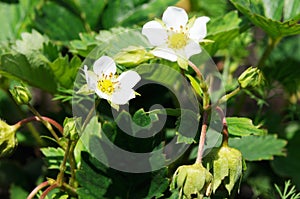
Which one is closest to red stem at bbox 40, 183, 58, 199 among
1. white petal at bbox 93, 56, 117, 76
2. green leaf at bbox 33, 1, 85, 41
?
white petal at bbox 93, 56, 117, 76

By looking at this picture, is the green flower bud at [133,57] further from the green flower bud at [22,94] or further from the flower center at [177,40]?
the green flower bud at [22,94]

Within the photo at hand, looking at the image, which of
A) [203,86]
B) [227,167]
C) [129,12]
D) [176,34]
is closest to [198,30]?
[176,34]

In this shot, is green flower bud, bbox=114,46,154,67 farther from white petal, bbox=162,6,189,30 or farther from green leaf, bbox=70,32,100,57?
green leaf, bbox=70,32,100,57

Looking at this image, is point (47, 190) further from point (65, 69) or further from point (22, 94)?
point (65, 69)

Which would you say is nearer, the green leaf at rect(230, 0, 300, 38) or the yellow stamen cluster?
the yellow stamen cluster

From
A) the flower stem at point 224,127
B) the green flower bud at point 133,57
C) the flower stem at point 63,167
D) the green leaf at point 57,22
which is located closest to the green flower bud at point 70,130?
the flower stem at point 63,167
